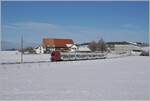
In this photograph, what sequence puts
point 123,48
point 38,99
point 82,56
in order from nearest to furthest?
point 38,99 → point 82,56 → point 123,48

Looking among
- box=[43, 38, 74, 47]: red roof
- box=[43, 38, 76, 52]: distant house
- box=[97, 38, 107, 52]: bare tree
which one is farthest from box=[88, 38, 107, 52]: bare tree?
box=[43, 38, 74, 47]: red roof

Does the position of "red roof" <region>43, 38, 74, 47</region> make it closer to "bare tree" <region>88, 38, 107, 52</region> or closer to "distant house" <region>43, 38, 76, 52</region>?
"distant house" <region>43, 38, 76, 52</region>

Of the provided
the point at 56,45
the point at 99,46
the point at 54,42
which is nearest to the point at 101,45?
the point at 99,46

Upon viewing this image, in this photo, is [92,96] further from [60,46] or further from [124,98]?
[60,46]

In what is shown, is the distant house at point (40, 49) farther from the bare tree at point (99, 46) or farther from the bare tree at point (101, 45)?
the bare tree at point (101, 45)

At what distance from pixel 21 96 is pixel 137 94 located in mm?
3773

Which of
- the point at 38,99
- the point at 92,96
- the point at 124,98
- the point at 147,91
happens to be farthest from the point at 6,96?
the point at 147,91

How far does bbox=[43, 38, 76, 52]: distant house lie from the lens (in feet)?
270

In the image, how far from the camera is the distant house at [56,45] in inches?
3246

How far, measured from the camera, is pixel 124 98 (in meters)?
7.68

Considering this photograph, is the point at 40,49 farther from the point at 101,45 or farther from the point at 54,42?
the point at 101,45

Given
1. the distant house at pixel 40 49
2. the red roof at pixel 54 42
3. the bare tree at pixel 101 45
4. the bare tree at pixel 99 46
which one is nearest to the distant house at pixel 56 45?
the red roof at pixel 54 42

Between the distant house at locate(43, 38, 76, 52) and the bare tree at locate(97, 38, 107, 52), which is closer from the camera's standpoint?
the bare tree at locate(97, 38, 107, 52)

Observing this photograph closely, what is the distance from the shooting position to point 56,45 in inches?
3270
